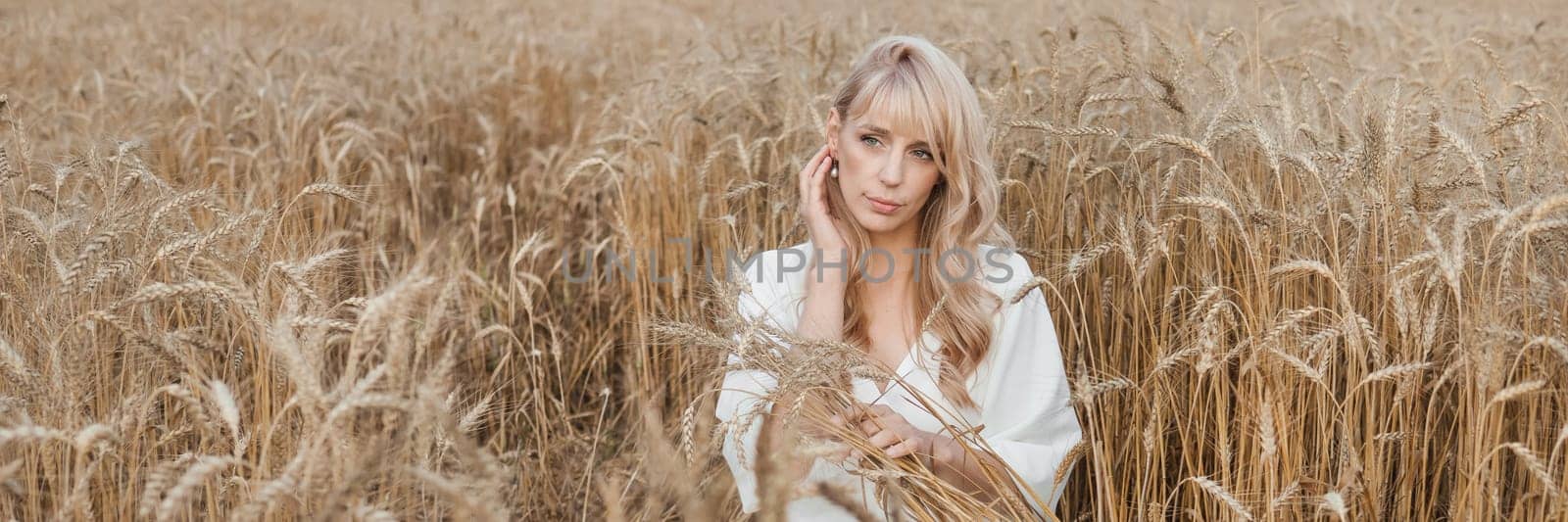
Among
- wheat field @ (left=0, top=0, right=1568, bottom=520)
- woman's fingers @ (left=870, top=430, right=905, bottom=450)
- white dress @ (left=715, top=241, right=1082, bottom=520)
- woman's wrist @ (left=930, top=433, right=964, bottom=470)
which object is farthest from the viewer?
white dress @ (left=715, top=241, right=1082, bottom=520)

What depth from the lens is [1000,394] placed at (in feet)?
6.86

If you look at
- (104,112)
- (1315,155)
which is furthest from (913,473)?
(104,112)

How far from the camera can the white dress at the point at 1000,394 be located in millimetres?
1980

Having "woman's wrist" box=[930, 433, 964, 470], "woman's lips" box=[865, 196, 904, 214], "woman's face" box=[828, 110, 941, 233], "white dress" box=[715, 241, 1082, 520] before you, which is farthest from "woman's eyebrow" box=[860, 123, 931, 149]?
"woman's wrist" box=[930, 433, 964, 470]

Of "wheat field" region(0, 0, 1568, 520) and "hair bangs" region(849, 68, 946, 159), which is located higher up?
"hair bangs" region(849, 68, 946, 159)

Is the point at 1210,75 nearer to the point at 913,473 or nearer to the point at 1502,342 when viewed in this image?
the point at 1502,342

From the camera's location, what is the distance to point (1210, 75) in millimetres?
2859

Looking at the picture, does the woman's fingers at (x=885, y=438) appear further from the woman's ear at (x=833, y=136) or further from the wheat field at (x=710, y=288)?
the woman's ear at (x=833, y=136)

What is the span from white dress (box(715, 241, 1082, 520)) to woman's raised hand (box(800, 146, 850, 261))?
76mm

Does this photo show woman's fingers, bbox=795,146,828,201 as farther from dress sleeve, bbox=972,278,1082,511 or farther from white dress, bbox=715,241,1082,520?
dress sleeve, bbox=972,278,1082,511

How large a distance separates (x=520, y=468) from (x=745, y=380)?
109cm

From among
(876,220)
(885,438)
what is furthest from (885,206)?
(885,438)

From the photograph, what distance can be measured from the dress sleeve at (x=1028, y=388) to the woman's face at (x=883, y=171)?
0.30 metres

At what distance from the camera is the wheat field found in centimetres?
148
